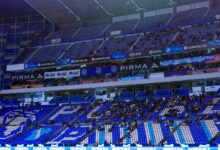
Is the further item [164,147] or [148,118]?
[148,118]

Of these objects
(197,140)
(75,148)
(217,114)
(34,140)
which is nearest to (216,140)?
(197,140)

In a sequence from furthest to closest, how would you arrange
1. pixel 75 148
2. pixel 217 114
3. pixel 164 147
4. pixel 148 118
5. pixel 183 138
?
pixel 148 118
pixel 217 114
pixel 183 138
pixel 75 148
pixel 164 147

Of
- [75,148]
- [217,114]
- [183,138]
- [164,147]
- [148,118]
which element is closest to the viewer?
[164,147]

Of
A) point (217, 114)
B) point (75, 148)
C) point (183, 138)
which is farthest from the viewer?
point (217, 114)

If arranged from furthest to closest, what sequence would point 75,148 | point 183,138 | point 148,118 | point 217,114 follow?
point 148,118, point 217,114, point 183,138, point 75,148

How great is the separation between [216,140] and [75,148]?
1354cm

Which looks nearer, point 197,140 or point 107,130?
point 197,140

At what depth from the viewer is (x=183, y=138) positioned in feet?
136

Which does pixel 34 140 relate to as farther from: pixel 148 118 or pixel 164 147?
pixel 164 147

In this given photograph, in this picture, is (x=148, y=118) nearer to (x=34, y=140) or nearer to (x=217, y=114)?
(x=217, y=114)

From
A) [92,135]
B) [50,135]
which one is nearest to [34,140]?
[50,135]

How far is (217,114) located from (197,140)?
6351 millimetres

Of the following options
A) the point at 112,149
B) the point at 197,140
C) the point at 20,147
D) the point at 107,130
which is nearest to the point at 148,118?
the point at 107,130

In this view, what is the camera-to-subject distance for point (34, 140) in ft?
159
